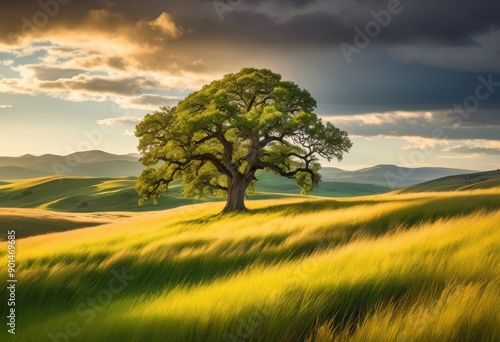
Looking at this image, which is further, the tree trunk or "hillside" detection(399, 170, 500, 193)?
"hillside" detection(399, 170, 500, 193)

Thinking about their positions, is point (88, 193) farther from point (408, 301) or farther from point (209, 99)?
point (408, 301)

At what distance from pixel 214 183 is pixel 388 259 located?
103 ft

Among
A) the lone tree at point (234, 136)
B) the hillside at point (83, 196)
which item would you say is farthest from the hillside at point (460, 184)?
the lone tree at point (234, 136)

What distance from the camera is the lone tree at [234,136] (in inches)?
1179

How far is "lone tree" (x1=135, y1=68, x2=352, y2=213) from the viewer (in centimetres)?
2995

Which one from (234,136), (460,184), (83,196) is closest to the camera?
(234,136)

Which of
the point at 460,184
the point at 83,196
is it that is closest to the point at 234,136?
the point at 460,184

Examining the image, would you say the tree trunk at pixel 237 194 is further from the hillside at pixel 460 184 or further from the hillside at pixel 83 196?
the hillside at pixel 460 184

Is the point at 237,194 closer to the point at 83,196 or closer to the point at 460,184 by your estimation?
the point at 460,184

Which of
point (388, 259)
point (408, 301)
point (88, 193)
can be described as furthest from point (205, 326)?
point (88, 193)

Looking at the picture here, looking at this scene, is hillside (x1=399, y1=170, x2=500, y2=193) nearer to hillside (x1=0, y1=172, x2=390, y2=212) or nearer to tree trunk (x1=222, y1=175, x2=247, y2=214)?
hillside (x1=0, y1=172, x2=390, y2=212)

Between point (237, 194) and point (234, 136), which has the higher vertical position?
point (234, 136)

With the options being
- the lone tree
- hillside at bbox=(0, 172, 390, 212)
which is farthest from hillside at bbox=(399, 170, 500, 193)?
the lone tree

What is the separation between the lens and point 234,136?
104 feet
